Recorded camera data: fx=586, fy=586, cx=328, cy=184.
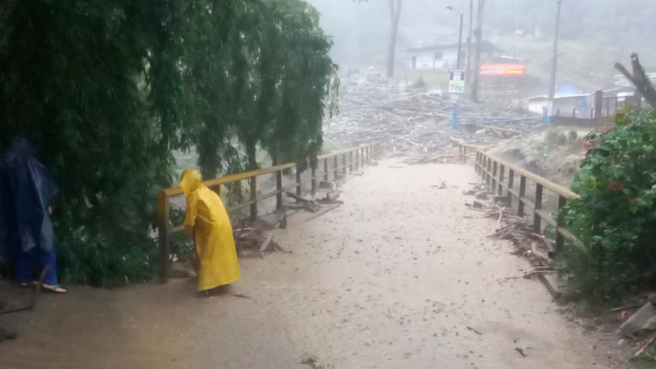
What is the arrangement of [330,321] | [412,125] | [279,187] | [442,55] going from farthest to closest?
[442,55]
[412,125]
[279,187]
[330,321]

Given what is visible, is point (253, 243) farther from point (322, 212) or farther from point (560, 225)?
point (560, 225)

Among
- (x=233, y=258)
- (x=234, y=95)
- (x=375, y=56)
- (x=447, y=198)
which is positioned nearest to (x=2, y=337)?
(x=233, y=258)

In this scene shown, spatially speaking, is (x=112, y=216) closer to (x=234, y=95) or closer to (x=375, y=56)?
(x=234, y=95)

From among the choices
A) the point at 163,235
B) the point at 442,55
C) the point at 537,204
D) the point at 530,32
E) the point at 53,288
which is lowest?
the point at 53,288

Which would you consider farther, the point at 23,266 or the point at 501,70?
the point at 501,70

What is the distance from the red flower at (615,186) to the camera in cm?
518

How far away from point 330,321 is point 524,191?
6.37 m

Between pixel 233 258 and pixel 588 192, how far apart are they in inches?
141

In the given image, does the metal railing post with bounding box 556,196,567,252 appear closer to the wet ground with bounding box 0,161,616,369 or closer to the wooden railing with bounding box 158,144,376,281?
the wet ground with bounding box 0,161,616,369

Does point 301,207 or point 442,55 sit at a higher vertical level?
point 442,55

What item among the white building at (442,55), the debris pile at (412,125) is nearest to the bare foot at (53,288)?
the debris pile at (412,125)

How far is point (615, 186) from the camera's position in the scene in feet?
17.0

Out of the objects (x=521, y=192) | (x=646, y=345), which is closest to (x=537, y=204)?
(x=521, y=192)

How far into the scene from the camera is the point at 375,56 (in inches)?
2744
